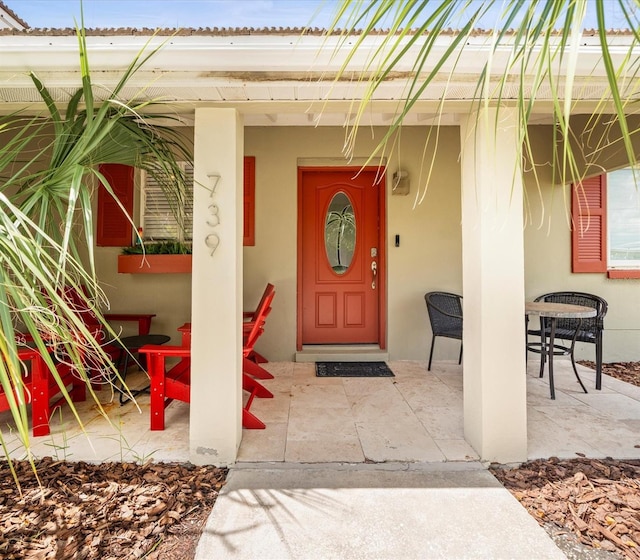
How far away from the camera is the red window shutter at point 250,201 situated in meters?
4.33

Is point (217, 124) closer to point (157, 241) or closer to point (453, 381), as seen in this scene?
point (157, 241)

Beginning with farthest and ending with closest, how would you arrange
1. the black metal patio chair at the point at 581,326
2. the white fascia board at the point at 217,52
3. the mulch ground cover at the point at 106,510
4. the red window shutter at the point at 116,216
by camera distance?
the red window shutter at the point at 116,216 < the black metal patio chair at the point at 581,326 < the white fascia board at the point at 217,52 < the mulch ground cover at the point at 106,510

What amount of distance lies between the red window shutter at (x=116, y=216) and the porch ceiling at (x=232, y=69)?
2.07m

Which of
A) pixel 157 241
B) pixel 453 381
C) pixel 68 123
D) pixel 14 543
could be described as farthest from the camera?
pixel 157 241

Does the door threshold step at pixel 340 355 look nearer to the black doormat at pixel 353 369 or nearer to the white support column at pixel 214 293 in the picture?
the black doormat at pixel 353 369

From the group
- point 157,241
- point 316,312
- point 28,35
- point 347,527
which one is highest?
point 28,35

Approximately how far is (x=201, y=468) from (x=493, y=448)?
1.74m

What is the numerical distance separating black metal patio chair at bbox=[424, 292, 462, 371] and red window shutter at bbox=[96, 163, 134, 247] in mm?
3481

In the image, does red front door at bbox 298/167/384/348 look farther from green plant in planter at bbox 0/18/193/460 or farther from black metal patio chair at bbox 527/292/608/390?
green plant in planter at bbox 0/18/193/460

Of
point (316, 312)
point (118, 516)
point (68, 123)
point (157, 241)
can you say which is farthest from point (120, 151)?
point (316, 312)

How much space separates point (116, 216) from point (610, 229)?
584 centimetres

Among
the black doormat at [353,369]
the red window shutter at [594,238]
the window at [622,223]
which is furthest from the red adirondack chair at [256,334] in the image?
the window at [622,223]

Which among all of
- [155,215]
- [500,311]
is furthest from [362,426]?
[155,215]

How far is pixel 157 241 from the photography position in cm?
435
